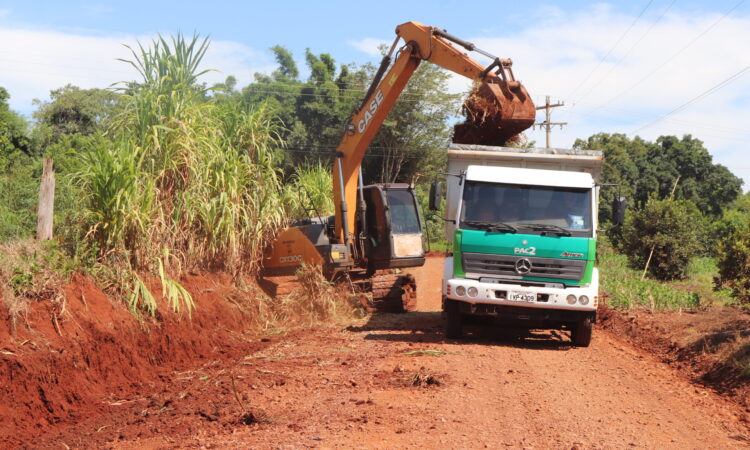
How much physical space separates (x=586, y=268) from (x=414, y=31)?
5.88 meters

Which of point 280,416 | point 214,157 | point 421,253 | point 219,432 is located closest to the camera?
point 219,432

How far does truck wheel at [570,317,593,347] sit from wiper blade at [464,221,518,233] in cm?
171

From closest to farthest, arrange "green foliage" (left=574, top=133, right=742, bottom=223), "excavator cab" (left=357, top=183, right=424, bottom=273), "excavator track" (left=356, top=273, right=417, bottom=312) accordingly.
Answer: "excavator track" (left=356, top=273, right=417, bottom=312), "excavator cab" (left=357, top=183, right=424, bottom=273), "green foliage" (left=574, top=133, right=742, bottom=223)

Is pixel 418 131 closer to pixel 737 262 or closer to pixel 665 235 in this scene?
pixel 665 235

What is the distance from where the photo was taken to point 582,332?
35.5 ft

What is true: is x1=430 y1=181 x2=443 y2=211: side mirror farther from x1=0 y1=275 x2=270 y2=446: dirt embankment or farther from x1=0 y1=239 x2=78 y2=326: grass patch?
x1=0 y1=239 x2=78 y2=326: grass patch

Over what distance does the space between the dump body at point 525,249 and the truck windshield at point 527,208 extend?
0.01 m

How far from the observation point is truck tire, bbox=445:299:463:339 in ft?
35.6

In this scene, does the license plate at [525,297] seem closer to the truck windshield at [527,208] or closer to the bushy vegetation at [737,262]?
the truck windshield at [527,208]

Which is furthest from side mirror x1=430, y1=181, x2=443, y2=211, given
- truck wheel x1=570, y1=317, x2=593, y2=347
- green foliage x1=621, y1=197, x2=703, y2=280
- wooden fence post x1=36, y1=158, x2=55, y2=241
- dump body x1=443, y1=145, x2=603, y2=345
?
green foliage x1=621, y1=197, x2=703, y2=280

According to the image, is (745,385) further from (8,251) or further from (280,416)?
(8,251)

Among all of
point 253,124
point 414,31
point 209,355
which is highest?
point 414,31

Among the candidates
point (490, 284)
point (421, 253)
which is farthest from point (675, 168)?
point (490, 284)

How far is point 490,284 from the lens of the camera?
411 inches
